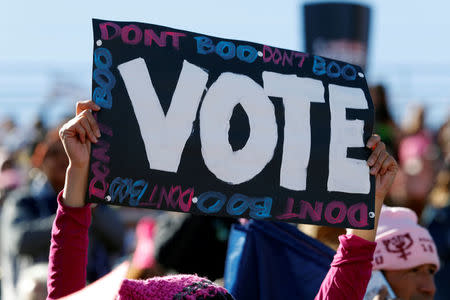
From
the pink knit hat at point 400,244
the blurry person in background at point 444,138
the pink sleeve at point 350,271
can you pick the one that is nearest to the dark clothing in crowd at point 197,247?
the pink knit hat at point 400,244

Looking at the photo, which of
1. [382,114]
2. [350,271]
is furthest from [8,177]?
[350,271]

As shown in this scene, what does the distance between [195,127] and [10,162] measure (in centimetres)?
490

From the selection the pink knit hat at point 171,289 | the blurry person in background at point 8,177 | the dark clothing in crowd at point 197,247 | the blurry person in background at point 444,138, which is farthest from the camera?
the blurry person in background at point 444,138

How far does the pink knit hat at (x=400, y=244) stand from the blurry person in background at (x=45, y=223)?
5.35 feet

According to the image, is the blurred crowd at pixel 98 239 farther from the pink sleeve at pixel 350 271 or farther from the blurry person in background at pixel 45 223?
the pink sleeve at pixel 350 271

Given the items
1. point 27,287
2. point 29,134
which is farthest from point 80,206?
point 29,134

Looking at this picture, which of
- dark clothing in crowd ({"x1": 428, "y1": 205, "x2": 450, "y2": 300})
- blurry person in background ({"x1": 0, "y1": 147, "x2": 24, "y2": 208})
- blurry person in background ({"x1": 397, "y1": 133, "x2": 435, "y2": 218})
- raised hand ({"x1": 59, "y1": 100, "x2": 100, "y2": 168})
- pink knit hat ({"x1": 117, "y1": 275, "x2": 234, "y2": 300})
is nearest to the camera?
pink knit hat ({"x1": 117, "y1": 275, "x2": 234, "y2": 300})

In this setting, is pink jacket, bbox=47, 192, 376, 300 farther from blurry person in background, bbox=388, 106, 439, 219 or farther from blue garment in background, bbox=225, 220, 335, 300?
blurry person in background, bbox=388, 106, 439, 219

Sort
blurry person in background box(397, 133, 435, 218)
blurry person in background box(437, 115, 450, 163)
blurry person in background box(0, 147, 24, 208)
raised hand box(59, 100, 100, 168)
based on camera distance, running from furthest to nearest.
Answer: blurry person in background box(437, 115, 450, 163) → blurry person in background box(397, 133, 435, 218) → blurry person in background box(0, 147, 24, 208) → raised hand box(59, 100, 100, 168)

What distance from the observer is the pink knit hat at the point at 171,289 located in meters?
2.40

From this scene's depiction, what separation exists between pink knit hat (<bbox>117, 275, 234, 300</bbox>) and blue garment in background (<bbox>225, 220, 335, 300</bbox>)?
728mm

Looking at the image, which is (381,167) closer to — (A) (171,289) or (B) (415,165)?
(A) (171,289)

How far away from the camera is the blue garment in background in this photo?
319cm

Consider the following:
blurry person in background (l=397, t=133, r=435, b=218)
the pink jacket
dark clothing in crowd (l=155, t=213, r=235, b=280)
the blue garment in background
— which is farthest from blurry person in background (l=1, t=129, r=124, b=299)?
blurry person in background (l=397, t=133, r=435, b=218)
